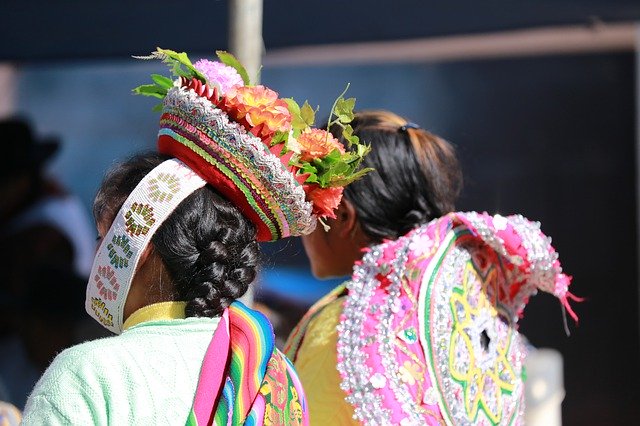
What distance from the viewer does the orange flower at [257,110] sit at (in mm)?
1453

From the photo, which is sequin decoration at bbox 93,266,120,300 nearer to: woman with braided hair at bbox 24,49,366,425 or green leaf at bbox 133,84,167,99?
woman with braided hair at bbox 24,49,366,425

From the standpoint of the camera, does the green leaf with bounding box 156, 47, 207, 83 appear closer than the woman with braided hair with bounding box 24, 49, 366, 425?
No

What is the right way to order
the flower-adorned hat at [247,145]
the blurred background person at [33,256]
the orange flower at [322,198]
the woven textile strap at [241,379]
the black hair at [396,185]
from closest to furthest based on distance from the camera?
the woven textile strap at [241,379], the flower-adorned hat at [247,145], the orange flower at [322,198], the black hair at [396,185], the blurred background person at [33,256]

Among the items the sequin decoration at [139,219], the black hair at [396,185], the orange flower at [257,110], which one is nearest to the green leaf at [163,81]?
the orange flower at [257,110]

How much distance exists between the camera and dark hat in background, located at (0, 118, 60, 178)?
3.84m

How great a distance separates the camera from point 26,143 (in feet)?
12.6

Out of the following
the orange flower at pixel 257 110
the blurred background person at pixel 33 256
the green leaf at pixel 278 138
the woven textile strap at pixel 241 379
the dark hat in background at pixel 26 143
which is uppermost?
the orange flower at pixel 257 110

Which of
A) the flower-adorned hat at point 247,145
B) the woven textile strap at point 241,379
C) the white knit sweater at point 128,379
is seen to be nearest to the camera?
the white knit sweater at point 128,379

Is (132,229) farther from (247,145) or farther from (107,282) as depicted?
(247,145)

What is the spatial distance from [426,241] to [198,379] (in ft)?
2.50

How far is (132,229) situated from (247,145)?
0.69ft

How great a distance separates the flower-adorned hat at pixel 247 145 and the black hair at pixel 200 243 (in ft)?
0.12

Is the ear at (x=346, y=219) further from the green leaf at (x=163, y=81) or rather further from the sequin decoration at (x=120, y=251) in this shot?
the sequin decoration at (x=120, y=251)

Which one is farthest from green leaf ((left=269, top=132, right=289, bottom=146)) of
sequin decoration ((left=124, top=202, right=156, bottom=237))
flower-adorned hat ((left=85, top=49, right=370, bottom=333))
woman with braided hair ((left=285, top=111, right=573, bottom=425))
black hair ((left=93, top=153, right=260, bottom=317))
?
woman with braided hair ((left=285, top=111, right=573, bottom=425))
